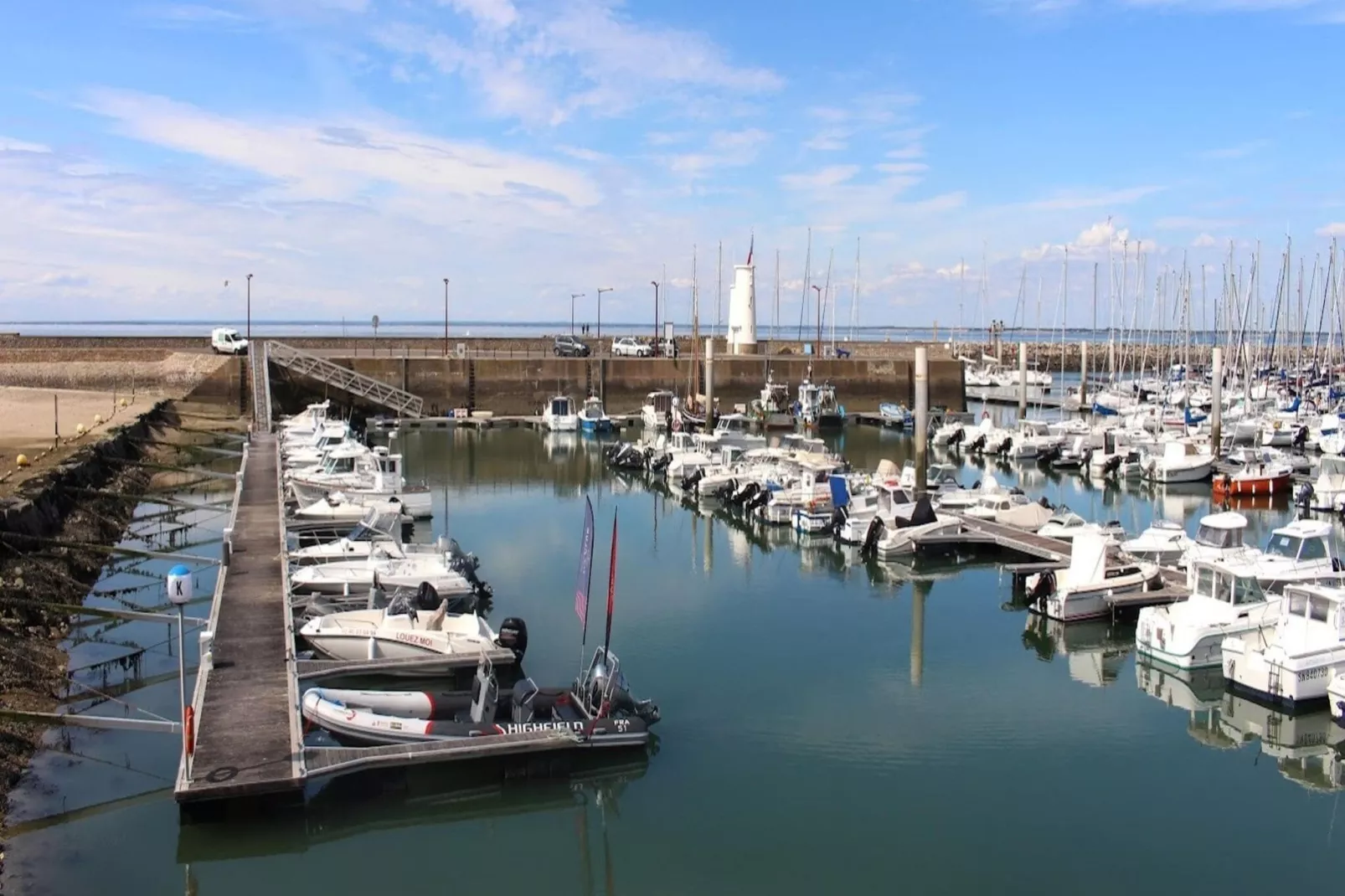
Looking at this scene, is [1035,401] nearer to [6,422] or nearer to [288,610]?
[6,422]

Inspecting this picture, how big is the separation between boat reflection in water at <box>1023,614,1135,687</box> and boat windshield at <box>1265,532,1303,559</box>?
2979mm

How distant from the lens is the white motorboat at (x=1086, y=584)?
22.3 metres

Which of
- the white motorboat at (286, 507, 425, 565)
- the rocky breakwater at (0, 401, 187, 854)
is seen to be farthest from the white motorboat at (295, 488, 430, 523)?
the rocky breakwater at (0, 401, 187, 854)

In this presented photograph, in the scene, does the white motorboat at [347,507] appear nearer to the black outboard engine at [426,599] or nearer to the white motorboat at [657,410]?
the black outboard engine at [426,599]

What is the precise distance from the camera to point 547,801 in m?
14.1

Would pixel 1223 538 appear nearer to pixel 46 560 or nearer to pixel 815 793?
pixel 815 793

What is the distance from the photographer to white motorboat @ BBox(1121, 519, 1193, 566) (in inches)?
978

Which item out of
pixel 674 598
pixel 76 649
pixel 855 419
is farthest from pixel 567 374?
pixel 76 649

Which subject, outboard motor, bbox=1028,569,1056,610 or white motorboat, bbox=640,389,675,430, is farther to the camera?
white motorboat, bbox=640,389,675,430

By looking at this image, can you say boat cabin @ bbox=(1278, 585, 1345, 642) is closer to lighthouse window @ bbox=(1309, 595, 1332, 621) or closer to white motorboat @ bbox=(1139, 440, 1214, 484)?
lighthouse window @ bbox=(1309, 595, 1332, 621)

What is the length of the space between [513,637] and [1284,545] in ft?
45.8

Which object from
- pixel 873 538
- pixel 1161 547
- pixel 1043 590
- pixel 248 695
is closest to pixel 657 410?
pixel 873 538

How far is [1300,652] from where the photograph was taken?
1717cm

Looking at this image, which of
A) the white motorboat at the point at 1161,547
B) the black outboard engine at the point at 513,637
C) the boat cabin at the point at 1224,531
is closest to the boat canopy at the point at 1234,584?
the boat cabin at the point at 1224,531
